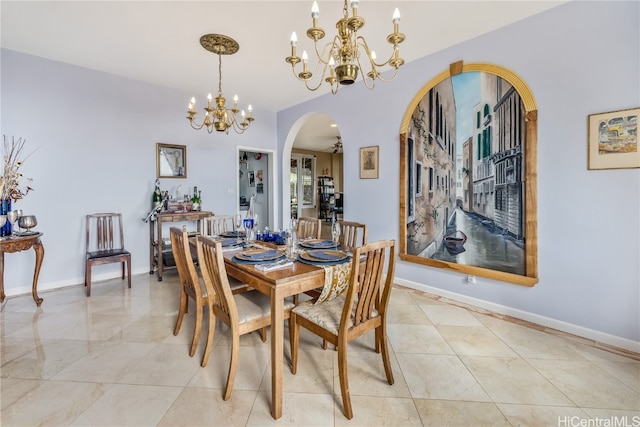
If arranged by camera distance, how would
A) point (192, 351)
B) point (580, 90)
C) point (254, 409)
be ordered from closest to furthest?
point (254, 409) < point (192, 351) < point (580, 90)

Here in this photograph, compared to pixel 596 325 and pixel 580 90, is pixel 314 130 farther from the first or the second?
pixel 596 325

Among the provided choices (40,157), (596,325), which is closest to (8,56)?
(40,157)

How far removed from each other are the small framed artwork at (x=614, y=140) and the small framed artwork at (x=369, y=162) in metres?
2.04

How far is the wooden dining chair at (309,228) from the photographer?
301cm

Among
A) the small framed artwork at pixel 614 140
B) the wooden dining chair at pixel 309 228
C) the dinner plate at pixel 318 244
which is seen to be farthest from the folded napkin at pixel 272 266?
the small framed artwork at pixel 614 140

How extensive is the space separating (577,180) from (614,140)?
1.15 ft

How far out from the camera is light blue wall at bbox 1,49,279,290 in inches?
129

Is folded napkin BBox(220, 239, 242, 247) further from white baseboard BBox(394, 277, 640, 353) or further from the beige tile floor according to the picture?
white baseboard BBox(394, 277, 640, 353)

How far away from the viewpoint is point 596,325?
2.31 meters


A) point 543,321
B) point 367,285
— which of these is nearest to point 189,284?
point 367,285

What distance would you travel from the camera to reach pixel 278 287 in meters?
1.55

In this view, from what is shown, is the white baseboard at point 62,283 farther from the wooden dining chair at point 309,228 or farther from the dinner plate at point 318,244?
the dinner plate at point 318,244

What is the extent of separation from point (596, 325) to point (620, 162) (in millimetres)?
1281
